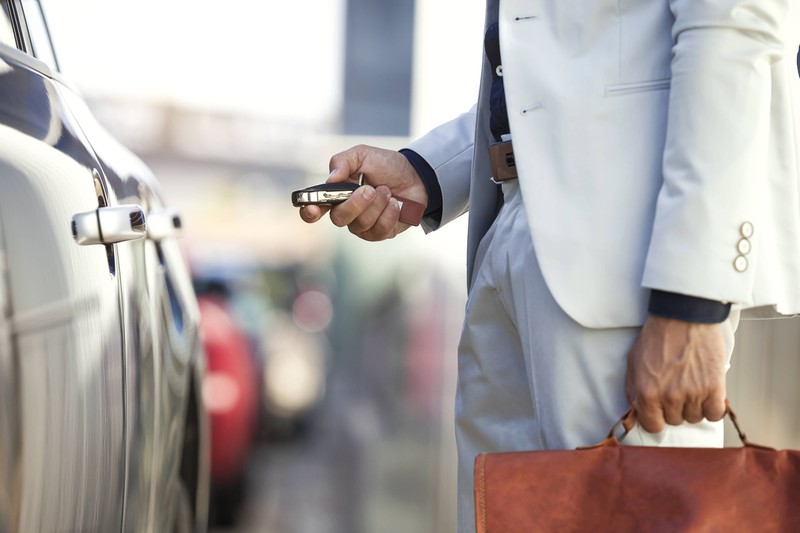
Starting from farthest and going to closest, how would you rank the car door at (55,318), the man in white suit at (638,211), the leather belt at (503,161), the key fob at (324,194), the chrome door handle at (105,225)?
the key fob at (324,194), the leather belt at (503,161), the chrome door handle at (105,225), the man in white suit at (638,211), the car door at (55,318)

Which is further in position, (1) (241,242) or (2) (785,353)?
(1) (241,242)

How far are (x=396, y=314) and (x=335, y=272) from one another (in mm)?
2779

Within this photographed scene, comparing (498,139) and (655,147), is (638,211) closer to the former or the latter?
(655,147)

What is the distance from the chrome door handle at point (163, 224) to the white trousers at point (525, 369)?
636 mm

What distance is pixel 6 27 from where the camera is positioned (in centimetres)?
135

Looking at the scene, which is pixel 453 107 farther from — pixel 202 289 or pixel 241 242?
pixel 241 242

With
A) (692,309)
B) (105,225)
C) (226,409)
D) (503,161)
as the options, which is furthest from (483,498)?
(226,409)

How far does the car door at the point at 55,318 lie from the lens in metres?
1.01

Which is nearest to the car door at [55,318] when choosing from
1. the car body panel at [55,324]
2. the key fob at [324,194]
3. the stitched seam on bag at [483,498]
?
the car body panel at [55,324]

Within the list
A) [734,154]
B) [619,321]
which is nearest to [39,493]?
[619,321]

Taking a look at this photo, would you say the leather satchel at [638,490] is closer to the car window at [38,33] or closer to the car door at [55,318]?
the car door at [55,318]

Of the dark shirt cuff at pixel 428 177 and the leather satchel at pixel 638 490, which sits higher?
the dark shirt cuff at pixel 428 177

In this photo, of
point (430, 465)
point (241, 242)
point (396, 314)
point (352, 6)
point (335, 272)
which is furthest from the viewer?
point (241, 242)

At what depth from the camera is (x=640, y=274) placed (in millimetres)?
1193
